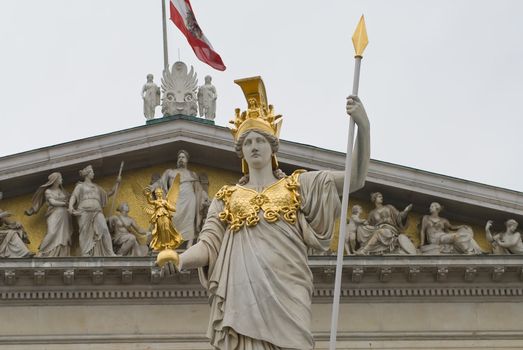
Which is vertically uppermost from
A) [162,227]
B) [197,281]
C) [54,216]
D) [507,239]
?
[507,239]

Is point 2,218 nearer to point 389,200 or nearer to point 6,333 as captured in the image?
point 6,333

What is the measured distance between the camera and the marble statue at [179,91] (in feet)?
114

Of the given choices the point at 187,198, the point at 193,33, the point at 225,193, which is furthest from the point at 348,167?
the point at 193,33

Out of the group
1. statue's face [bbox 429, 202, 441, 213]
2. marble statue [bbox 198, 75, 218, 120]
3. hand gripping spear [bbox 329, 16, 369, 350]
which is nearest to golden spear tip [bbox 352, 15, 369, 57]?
hand gripping spear [bbox 329, 16, 369, 350]

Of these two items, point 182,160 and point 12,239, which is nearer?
point 12,239

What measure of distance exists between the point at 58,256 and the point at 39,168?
1.56 meters

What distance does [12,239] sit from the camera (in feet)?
109

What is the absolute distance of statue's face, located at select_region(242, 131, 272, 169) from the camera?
1258 cm

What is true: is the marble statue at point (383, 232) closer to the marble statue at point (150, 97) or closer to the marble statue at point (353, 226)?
the marble statue at point (353, 226)

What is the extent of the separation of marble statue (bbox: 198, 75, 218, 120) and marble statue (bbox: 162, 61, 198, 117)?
11 centimetres

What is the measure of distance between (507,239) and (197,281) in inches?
198

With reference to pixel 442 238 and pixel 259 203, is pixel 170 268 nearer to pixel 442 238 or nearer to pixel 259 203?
pixel 259 203

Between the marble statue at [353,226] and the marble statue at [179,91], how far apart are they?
3.28m

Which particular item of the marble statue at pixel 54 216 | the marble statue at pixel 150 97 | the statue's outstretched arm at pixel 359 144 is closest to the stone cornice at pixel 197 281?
the marble statue at pixel 54 216
